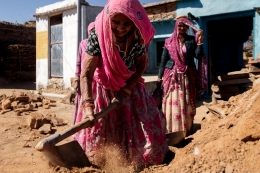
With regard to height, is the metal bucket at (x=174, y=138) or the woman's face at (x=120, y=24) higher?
the woman's face at (x=120, y=24)

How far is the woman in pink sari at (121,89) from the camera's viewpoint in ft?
7.46

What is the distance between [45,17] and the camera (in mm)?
10492

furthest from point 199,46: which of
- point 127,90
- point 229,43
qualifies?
point 229,43

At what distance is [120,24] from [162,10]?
6.49 m

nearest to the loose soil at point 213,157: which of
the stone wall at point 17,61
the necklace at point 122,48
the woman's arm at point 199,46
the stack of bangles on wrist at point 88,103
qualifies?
the stack of bangles on wrist at point 88,103

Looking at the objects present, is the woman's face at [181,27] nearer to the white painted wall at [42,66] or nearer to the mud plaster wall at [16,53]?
the white painted wall at [42,66]

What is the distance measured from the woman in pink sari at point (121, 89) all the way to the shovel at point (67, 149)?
0.32ft

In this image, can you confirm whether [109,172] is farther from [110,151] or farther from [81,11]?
[81,11]

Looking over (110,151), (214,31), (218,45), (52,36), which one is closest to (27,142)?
(110,151)

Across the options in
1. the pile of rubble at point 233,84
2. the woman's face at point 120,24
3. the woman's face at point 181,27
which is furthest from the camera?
the pile of rubble at point 233,84

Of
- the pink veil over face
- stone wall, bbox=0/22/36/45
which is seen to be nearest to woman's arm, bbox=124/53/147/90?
the pink veil over face

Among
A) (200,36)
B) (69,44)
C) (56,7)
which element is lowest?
(200,36)

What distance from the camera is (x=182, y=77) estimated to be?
4.32 m

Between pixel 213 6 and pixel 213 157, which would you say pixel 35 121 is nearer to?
pixel 213 157
